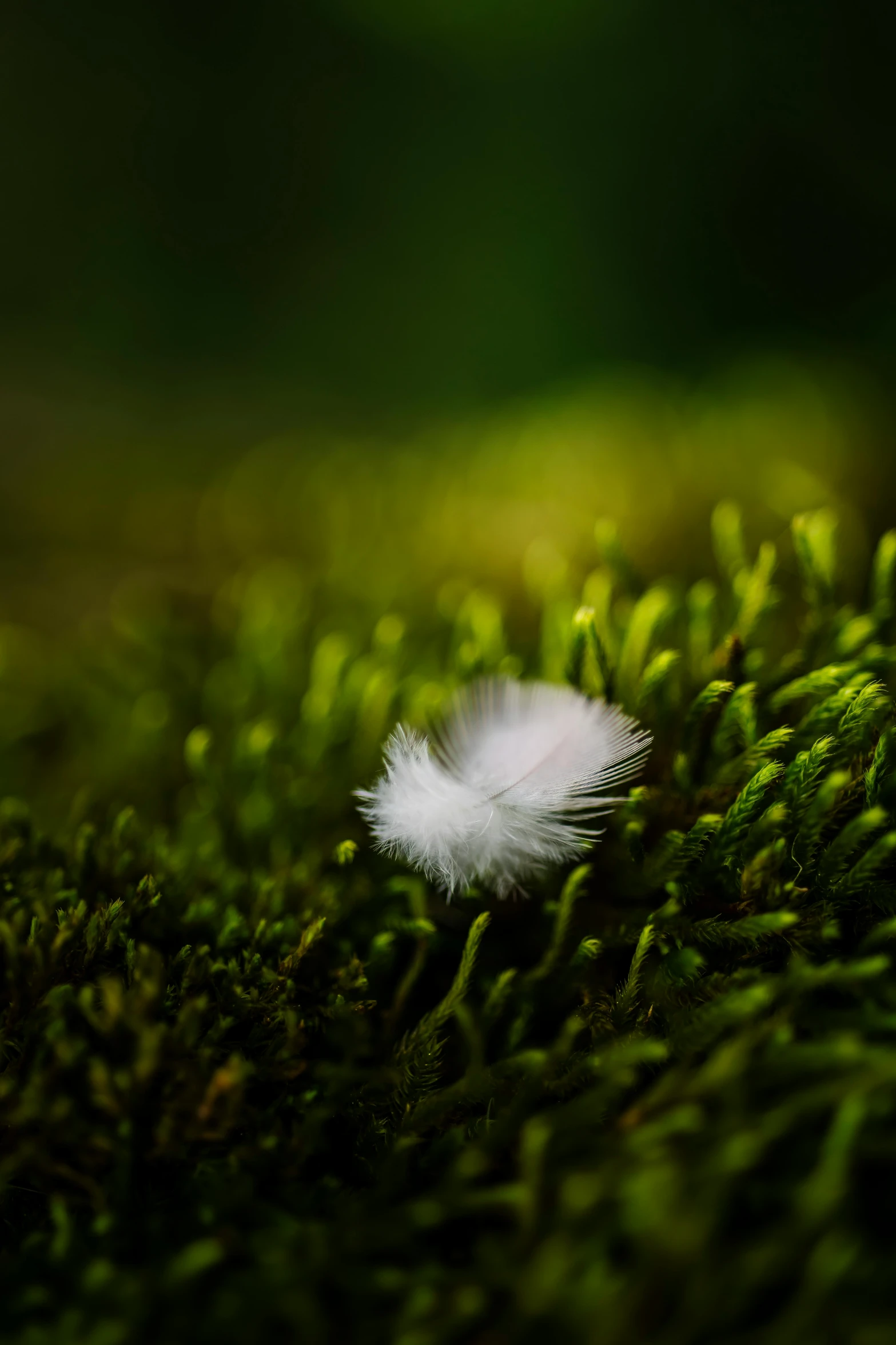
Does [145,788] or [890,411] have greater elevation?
[890,411]

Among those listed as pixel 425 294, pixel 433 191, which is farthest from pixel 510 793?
pixel 433 191

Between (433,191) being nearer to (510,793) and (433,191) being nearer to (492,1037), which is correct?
(510,793)

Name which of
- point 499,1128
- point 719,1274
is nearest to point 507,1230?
point 499,1128

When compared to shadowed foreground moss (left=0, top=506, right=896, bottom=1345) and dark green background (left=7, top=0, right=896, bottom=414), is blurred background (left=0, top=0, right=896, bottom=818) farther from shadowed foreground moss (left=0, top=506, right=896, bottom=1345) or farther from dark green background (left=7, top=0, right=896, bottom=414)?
shadowed foreground moss (left=0, top=506, right=896, bottom=1345)

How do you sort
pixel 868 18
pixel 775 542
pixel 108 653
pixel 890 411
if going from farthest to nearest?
pixel 868 18
pixel 890 411
pixel 108 653
pixel 775 542

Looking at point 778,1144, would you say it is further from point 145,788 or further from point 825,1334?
point 145,788

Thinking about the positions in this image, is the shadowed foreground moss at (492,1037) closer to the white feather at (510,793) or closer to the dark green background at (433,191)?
the white feather at (510,793)

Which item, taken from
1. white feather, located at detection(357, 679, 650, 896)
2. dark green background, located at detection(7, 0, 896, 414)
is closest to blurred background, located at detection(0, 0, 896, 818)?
dark green background, located at detection(7, 0, 896, 414)
